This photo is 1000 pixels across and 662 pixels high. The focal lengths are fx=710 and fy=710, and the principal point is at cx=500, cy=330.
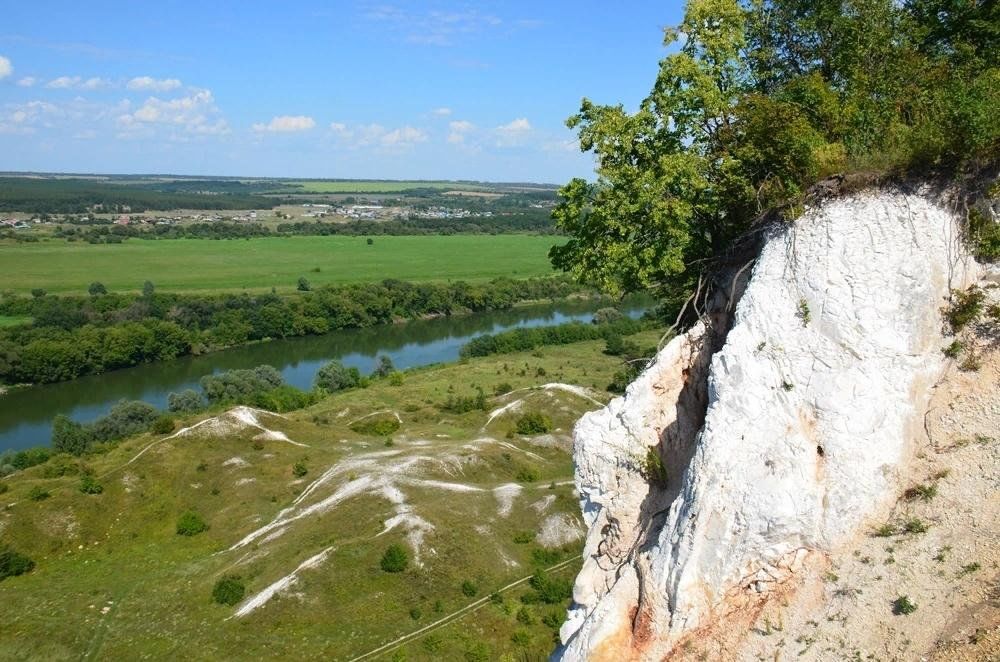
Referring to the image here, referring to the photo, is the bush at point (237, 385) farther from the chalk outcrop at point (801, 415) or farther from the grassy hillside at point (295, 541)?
the chalk outcrop at point (801, 415)

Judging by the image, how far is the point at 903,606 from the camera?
944cm

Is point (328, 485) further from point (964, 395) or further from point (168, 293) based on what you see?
point (168, 293)

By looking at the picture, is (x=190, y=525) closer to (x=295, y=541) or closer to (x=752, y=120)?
(x=295, y=541)

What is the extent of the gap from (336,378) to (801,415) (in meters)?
70.8

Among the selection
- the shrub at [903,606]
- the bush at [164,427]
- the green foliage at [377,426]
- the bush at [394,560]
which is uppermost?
the shrub at [903,606]

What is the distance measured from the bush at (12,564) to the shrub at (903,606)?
127 ft

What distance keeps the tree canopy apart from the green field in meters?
125

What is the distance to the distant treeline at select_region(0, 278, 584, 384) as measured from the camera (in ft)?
279

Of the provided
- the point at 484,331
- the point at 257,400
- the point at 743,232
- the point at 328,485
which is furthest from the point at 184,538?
the point at 484,331

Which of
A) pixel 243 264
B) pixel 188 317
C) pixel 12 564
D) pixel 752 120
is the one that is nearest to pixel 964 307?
pixel 752 120

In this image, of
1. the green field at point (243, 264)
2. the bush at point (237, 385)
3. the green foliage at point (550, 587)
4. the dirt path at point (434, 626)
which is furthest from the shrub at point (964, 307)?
the green field at point (243, 264)

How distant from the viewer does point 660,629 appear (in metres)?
10.8

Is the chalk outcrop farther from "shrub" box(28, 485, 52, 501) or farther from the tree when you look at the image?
the tree

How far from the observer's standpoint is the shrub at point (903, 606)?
938cm
